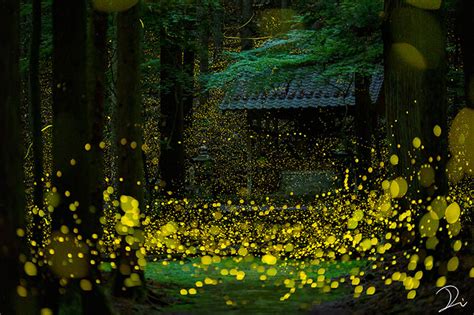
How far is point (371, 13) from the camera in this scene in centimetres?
1359

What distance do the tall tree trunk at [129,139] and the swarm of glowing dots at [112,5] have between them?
70 millimetres

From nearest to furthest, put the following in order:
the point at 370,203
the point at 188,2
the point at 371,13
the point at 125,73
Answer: the point at 125,73, the point at 371,13, the point at 188,2, the point at 370,203

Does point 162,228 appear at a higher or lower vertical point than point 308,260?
lower

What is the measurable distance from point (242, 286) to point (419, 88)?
4624 mm

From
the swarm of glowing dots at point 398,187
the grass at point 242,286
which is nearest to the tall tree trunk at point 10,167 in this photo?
the grass at point 242,286

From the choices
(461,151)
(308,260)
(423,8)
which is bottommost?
(308,260)

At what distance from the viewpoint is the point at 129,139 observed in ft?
31.9

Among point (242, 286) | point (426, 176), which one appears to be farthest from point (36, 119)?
point (426, 176)

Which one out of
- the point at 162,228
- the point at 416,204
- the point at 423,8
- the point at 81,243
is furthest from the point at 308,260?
the point at 81,243

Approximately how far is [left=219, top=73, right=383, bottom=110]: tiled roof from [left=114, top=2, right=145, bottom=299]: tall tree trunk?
13.3 m

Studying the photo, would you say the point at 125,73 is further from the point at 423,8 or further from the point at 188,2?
the point at 188,2

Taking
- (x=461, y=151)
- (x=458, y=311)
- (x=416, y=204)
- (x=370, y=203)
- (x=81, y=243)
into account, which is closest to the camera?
(x=458, y=311)

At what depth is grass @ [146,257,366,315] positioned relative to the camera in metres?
9.47

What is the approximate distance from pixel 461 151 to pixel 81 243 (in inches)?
417
